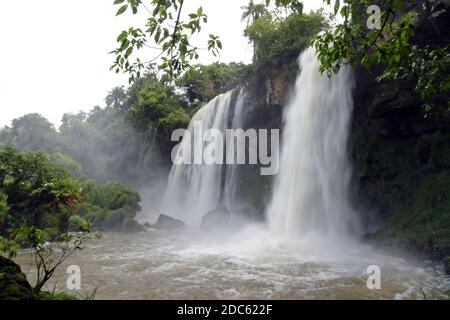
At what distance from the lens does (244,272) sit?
26.4 ft

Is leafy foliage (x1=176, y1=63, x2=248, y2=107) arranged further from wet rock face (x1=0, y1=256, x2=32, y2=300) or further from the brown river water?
wet rock face (x1=0, y1=256, x2=32, y2=300)

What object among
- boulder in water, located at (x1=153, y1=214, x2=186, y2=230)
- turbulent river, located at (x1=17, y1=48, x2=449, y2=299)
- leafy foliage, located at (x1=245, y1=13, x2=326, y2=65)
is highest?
leafy foliage, located at (x1=245, y1=13, x2=326, y2=65)

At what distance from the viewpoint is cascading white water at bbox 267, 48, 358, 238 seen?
13.2 meters

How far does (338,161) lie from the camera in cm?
1352

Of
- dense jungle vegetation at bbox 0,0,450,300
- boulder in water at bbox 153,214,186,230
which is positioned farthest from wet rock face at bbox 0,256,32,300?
boulder in water at bbox 153,214,186,230

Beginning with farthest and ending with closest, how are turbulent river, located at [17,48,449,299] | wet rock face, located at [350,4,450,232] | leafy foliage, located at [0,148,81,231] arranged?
leafy foliage, located at [0,148,81,231], wet rock face, located at [350,4,450,232], turbulent river, located at [17,48,449,299]

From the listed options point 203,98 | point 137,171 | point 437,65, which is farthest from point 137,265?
point 203,98

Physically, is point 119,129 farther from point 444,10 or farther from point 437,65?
point 437,65

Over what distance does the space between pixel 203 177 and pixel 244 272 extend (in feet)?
44.9

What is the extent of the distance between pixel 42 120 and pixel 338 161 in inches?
1414

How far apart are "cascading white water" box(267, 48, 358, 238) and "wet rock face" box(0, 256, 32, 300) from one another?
10536 millimetres

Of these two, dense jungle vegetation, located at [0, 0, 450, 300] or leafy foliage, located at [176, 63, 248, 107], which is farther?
leafy foliage, located at [176, 63, 248, 107]

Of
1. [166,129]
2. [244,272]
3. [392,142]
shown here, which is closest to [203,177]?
[166,129]

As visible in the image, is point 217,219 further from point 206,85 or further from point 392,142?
point 206,85
